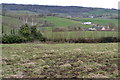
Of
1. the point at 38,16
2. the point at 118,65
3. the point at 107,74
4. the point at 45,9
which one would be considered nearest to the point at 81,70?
the point at 107,74

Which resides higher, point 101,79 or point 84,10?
point 84,10

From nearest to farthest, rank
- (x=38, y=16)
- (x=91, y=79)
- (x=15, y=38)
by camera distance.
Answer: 1. (x=91, y=79)
2. (x=15, y=38)
3. (x=38, y=16)

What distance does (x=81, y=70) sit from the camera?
39.1 ft

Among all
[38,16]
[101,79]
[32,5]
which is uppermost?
[32,5]

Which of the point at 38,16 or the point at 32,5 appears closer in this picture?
the point at 38,16

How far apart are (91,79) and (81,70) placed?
6.32ft

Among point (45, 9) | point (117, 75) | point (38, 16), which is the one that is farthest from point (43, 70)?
point (45, 9)

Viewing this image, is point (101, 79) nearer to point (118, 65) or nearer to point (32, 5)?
point (118, 65)

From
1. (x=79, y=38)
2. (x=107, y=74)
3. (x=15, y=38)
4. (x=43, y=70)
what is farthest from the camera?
(x=79, y=38)

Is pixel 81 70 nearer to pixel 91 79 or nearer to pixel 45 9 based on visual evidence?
pixel 91 79

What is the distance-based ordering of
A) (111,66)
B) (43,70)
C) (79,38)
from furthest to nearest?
(79,38)
(111,66)
(43,70)

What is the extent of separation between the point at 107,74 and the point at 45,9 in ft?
244

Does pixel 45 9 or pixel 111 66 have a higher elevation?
pixel 45 9

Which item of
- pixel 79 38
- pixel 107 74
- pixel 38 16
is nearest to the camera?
pixel 107 74
